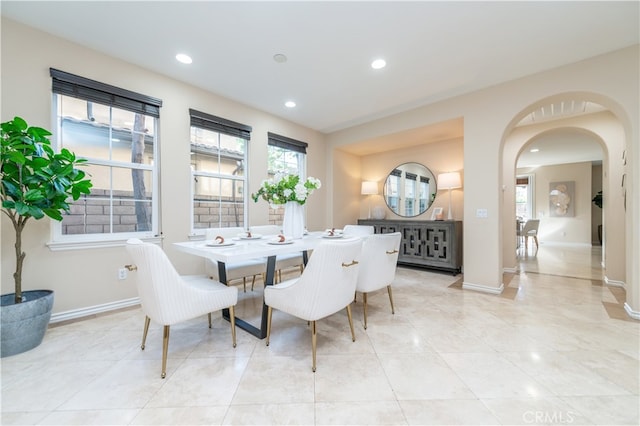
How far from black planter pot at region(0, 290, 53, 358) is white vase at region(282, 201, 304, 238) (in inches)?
78.8

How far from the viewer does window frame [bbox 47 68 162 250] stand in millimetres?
2352

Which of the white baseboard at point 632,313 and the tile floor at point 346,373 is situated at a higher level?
the white baseboard at point 632,313

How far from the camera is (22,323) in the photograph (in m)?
1.82

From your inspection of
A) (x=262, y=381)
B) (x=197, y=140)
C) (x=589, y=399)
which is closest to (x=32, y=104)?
(x=197, y=140)

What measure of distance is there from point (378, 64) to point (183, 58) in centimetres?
208

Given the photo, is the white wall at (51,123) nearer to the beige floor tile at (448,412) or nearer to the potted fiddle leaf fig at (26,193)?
the potted fiddle leaf fig at (26,193)

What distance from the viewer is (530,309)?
2643 mm

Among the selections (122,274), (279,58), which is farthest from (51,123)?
(279,58)

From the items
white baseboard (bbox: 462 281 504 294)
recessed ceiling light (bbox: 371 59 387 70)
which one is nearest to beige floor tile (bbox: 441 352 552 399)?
white baseboard (bbox: 462 281 504 294)

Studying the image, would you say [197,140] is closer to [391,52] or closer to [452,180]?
[391,52]

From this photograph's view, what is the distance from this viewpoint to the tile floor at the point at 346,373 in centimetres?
Result: 128

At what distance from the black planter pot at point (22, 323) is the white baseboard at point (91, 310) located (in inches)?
16.8

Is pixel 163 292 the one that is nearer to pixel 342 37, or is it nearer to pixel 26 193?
pixel 26 193

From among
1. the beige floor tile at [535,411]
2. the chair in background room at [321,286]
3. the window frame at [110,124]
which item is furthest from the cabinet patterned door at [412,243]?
the window frame at [110,124]
